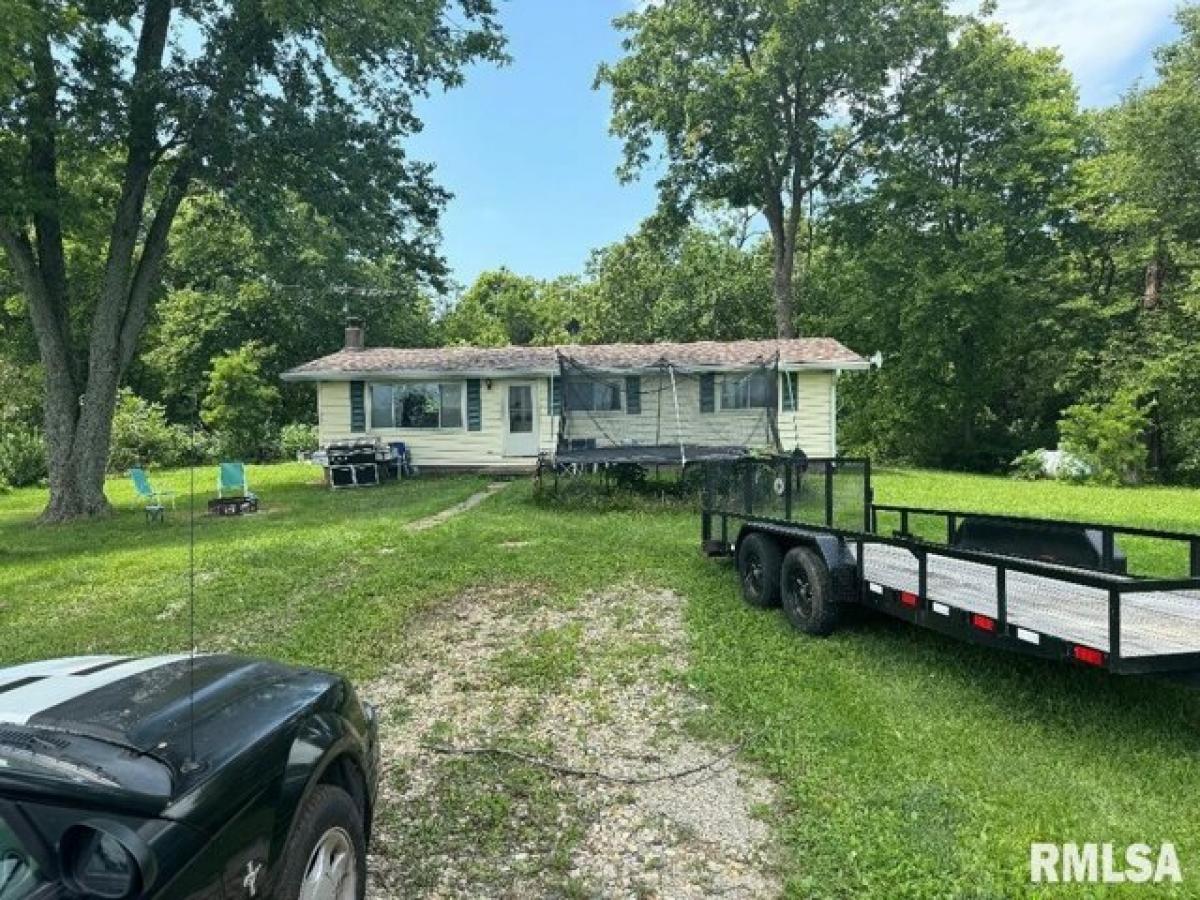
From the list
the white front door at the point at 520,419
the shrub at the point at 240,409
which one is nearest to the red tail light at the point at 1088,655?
the white front door at the point at 520,419

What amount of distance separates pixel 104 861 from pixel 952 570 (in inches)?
184

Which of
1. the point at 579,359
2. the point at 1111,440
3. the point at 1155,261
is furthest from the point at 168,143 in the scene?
the point at 1155,261

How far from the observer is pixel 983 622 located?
3.91 meters

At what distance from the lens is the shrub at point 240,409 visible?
80.7ft

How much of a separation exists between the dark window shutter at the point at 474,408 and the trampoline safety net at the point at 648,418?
4.57 metres

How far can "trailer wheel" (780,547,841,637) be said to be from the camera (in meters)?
5.24

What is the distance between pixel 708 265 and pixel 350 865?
3141 centimetres

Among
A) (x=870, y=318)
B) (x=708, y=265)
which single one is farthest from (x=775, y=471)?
(x=708, y=265)

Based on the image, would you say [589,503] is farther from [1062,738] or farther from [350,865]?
[350,865]

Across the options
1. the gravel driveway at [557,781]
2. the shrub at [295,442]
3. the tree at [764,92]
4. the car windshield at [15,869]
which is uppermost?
the tree at [764,92]

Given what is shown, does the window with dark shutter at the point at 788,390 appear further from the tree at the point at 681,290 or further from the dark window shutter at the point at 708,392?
the tree at the point at 681,290

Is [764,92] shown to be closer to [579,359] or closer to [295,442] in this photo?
[579,359]

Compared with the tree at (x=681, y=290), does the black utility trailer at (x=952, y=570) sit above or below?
below

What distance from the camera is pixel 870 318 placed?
2547 cm
